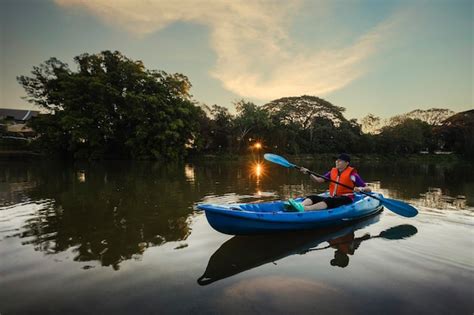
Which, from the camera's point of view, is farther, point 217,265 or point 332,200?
point 332,200

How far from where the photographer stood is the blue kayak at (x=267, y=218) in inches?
157

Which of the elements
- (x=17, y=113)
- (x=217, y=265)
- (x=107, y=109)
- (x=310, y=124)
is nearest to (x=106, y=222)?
(x=217, y=265)

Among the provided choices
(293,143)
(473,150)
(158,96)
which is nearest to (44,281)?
(158,96)

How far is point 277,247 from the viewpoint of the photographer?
4223 mm

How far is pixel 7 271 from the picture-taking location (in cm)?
324

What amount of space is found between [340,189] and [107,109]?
2533cm

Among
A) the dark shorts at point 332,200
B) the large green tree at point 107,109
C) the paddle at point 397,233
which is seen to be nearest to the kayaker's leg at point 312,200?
the dark shorts at point 332,200

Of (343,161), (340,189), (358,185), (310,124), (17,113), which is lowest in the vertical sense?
(340,189)

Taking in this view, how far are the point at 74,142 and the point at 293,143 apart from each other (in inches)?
987

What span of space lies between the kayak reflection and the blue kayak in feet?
0.54

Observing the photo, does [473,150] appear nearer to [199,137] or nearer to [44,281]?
[199,137]

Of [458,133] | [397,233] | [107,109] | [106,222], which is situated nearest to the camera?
[397,233]

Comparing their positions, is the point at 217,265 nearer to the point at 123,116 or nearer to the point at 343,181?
the point at 343,181


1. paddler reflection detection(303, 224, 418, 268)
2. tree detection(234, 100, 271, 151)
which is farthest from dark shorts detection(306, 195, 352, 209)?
tree detection(234, 100, 271, 151)
